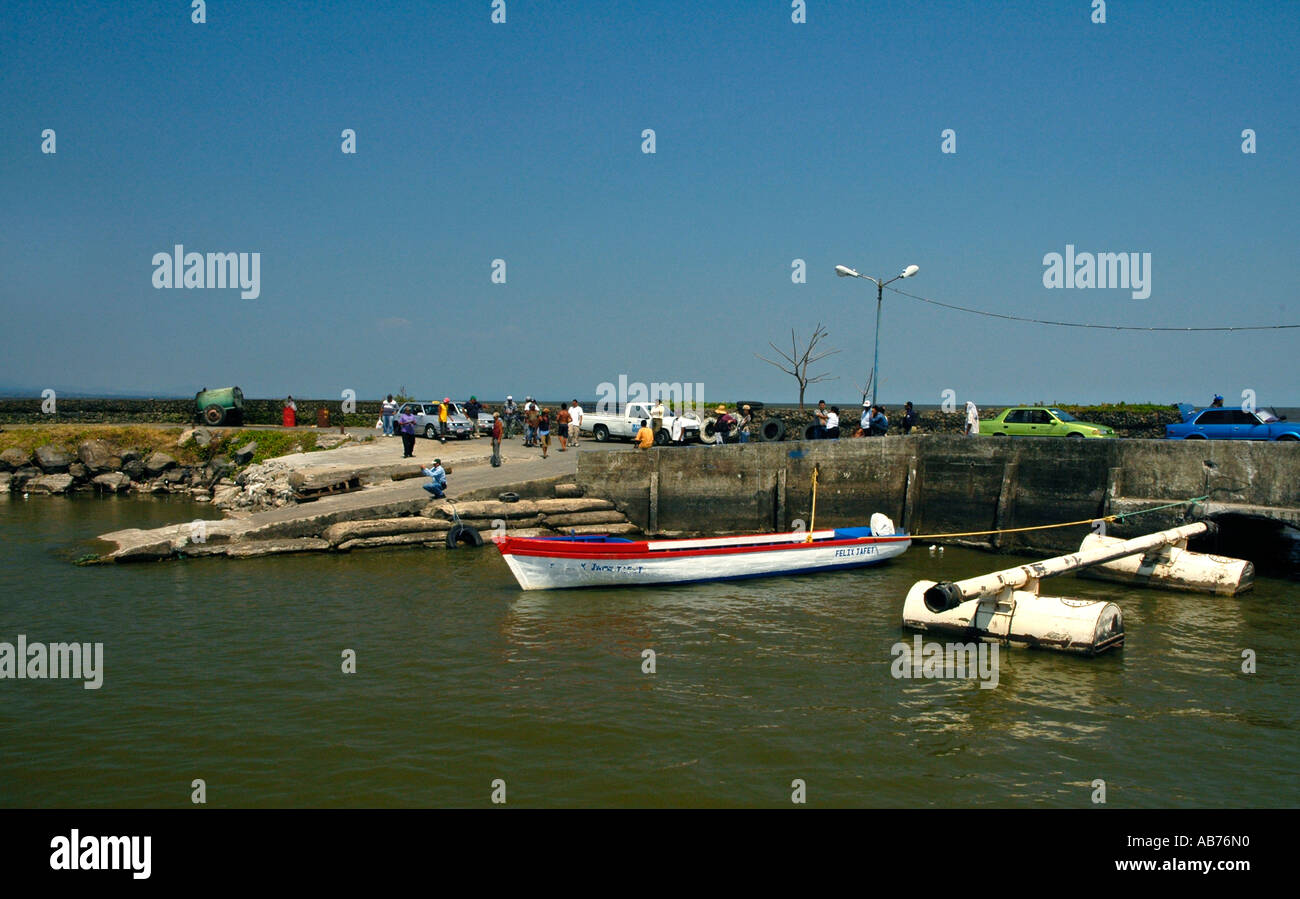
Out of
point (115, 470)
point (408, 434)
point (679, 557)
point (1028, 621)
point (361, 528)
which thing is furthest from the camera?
point (115, 470)

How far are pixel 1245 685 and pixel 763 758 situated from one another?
8.03m

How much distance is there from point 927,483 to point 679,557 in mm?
10024

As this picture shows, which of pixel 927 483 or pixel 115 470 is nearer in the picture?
pixel 927 483

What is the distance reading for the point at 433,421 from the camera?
130 feet

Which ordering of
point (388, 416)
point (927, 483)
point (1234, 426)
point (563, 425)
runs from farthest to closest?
point (388, 416) → point (563, 425) → point (927, 483) → point (1234, 426)

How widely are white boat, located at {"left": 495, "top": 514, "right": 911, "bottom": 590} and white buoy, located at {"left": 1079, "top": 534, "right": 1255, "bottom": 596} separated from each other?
4.98 meters

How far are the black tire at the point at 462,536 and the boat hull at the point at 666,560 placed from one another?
478 cm

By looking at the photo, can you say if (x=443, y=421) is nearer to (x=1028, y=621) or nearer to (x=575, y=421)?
(x=575, y=421)

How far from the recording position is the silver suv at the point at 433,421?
38562mm

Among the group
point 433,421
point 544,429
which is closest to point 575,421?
point 544,429

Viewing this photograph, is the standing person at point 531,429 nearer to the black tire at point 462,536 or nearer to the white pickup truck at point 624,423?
the white pickup truck at point 624,423

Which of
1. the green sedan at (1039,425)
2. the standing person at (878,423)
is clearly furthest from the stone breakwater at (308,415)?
the green sedan at (1039,425)
